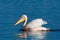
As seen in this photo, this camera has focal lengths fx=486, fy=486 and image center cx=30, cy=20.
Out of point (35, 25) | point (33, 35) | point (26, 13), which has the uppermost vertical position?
point (26, 13)

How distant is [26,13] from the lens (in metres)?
24.9

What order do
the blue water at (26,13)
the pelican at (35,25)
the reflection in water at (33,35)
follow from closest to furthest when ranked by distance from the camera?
the reflection in water at (33,35), the blue water at (26,13), the pelican at (35,25)

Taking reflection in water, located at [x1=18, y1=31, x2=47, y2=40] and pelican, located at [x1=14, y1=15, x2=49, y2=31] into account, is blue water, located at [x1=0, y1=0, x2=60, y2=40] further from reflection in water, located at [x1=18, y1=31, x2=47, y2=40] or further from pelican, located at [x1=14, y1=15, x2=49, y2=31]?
pelican, located at [x1=14, y1=15, x2=49, y2=31]

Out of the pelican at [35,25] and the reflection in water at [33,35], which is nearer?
the reflection in water at [33,35]

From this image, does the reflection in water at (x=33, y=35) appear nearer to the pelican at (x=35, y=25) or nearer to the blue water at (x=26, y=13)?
the blue water at (x=26, y=13)

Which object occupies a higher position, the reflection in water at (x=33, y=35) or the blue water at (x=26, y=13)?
the blue water at (x=26, y=13)

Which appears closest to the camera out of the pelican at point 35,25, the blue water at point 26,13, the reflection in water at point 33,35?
the reflection in water at point 33,35

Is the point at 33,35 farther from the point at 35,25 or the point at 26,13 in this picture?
the point at 26,13

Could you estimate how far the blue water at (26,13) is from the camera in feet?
64.9

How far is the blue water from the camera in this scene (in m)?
19.8

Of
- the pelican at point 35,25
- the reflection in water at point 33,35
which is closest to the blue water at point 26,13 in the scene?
the reflection in water at point 33,35

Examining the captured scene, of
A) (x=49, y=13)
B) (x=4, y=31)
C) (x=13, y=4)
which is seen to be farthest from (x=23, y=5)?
(x=4, y=31)

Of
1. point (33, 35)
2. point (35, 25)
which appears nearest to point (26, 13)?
point (35, 25)

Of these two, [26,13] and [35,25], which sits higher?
[26,13]
